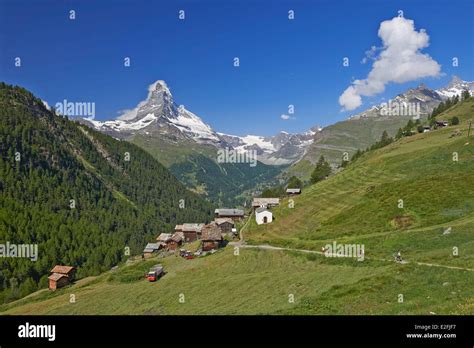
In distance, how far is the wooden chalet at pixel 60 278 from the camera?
111 metres

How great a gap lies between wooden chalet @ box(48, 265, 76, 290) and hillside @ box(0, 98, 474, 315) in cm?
552

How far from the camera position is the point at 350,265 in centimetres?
4731

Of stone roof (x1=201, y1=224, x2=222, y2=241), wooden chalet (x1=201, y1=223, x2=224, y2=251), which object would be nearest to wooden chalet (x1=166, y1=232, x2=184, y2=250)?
stone roof (x1=201, y1=224, x2=222, y2=241)

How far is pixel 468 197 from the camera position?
226 ft

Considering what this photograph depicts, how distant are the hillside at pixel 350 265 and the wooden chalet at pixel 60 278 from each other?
18.1ft

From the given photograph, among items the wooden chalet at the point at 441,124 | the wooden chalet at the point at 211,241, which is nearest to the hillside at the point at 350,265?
the wooden chalet at the point at 211,241

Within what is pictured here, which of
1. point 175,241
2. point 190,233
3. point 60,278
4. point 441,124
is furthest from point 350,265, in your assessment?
point 441,124

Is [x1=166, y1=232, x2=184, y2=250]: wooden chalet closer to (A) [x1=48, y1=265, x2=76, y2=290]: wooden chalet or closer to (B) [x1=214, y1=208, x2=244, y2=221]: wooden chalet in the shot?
(B) [x1=214, y1=208, x2=244, y2=221]: wooden chalet

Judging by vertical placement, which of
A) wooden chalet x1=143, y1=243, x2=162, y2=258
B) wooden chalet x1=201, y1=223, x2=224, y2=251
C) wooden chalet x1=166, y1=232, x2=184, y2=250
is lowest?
wooden chalet x1=143, y1=243, x2=162, y2=258

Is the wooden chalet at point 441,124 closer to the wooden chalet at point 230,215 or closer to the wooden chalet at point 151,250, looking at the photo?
the wooden chalet at point 230,215

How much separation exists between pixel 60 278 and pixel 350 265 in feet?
317

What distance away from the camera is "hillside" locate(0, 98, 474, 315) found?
30891mm

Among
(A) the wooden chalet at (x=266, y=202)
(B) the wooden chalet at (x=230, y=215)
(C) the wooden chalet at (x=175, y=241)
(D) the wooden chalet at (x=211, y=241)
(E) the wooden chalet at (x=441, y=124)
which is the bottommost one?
(C) the wooden chalet at (x=175, y=241)

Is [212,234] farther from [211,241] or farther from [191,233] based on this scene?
[191,233]
